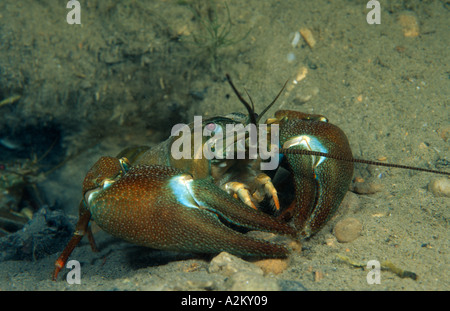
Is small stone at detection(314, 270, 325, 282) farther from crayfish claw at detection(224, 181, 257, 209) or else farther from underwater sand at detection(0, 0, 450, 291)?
crayfish claw at detection(224, 181, 257, 209)

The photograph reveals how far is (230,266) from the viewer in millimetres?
1939

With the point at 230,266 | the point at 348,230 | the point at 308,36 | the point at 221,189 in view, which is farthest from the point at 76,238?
the point at 308,36

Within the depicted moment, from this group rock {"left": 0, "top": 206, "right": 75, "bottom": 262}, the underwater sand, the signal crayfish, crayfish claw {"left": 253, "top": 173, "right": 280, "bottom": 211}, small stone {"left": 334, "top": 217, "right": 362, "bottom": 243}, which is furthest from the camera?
rock {"left": 0, "top": 206, "right": 75, "bottom": 262}

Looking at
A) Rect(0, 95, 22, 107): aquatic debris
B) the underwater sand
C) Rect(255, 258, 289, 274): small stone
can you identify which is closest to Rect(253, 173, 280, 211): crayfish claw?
the underwater sand

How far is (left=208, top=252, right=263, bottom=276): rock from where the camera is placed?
193 cm

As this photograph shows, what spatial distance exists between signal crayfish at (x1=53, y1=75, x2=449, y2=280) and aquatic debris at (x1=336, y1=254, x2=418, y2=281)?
1.02ft

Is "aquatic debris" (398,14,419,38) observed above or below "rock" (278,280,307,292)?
above

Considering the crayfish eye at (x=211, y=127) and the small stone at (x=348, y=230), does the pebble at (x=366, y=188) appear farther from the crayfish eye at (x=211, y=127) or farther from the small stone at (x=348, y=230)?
the crayfish eye at (x=211, y=127)

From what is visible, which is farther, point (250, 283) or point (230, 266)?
point (230, 266)

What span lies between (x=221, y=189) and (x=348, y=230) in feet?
3.70

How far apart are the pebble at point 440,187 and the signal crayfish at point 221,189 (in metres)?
0.84

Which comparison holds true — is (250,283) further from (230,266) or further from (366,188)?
(366,188)
